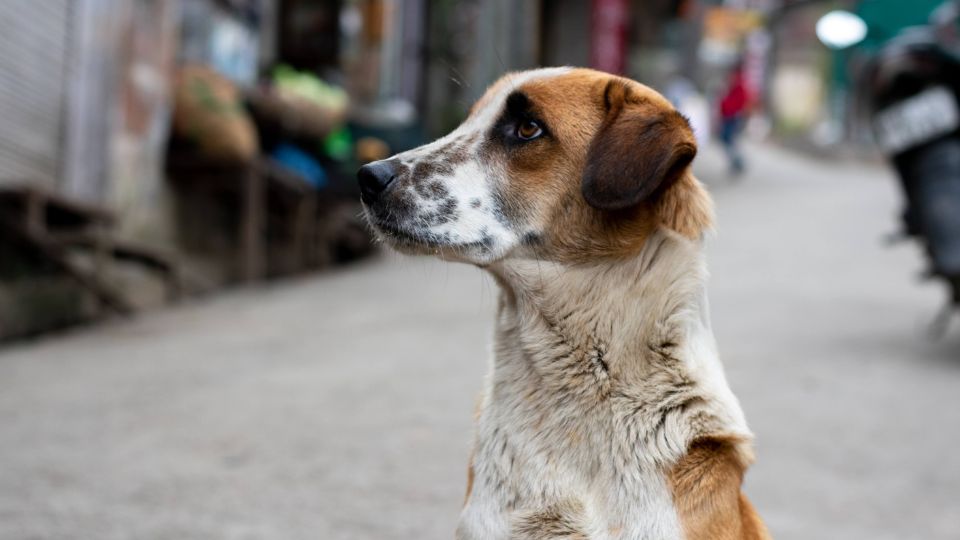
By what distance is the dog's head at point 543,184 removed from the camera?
2.42 m

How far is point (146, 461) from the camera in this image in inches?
168

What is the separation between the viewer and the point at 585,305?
241cm

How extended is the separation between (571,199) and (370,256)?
31.6ft

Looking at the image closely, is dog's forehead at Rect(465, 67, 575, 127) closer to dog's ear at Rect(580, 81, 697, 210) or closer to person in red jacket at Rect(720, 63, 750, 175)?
dog's ear at Rect(580, 81, 697, 210)

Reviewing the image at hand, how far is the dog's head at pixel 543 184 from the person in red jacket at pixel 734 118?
18.3 metres

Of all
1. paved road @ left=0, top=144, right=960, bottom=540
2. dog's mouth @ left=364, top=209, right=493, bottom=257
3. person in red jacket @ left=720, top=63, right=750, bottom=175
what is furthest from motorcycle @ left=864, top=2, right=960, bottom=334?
person in red jacket @ left=720, top=63, right=750, bottom=175

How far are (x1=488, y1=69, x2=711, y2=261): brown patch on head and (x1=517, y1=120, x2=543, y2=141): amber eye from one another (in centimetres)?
1

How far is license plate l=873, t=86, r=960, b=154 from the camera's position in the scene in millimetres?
6309

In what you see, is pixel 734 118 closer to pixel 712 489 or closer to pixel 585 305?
pixel 585 305

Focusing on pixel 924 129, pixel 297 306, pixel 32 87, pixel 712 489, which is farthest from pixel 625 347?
pixel 297 306

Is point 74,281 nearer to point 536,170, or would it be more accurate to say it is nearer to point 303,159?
point 303,159

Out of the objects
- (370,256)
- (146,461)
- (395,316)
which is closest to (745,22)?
(370,256)

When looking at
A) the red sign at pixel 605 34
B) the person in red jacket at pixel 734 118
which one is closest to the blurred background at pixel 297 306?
the person in red jacket at pixel 734 118

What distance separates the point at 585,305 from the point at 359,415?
289 cm
